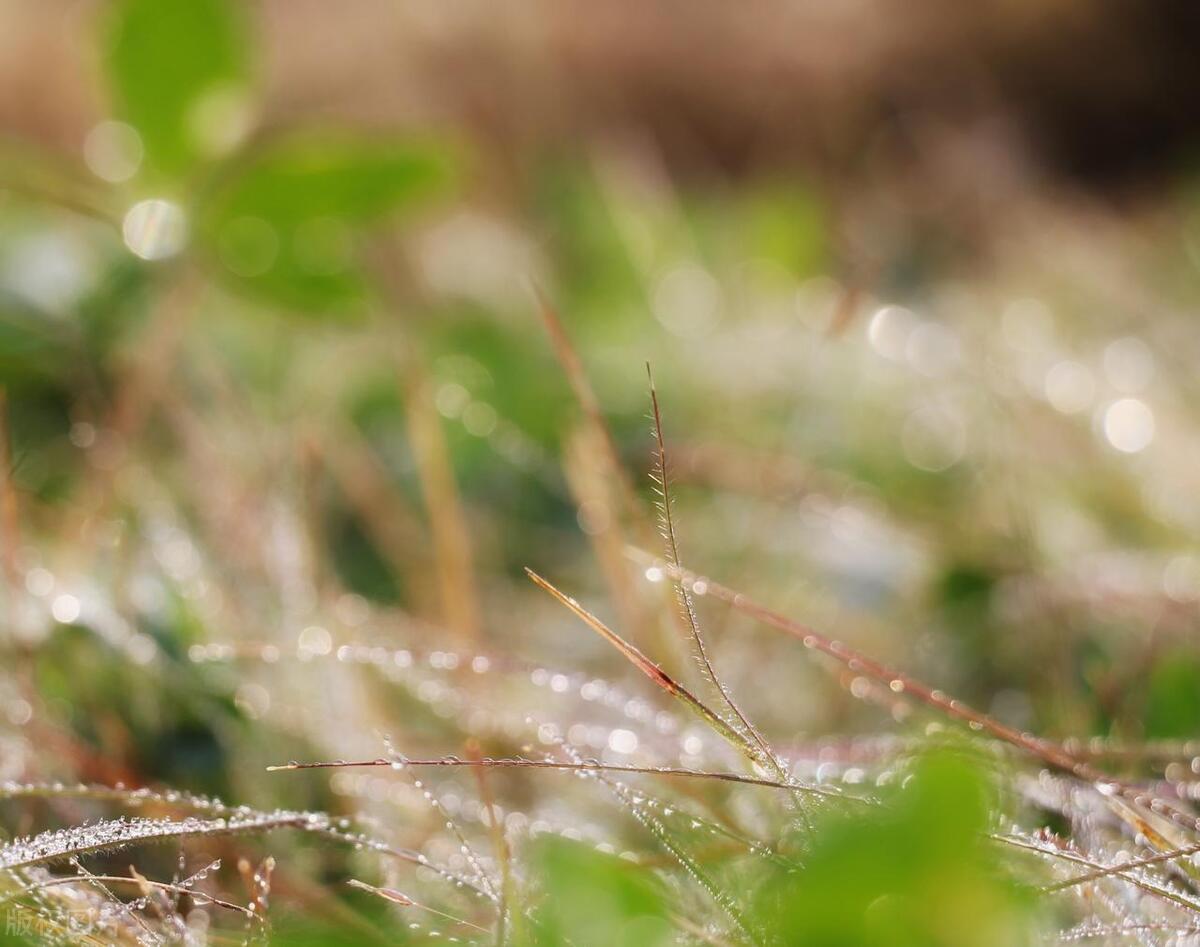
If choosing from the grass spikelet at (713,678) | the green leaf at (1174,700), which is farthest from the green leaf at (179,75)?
the green leaf at (1174,700)

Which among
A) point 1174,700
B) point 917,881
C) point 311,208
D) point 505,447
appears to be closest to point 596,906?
point 917,881

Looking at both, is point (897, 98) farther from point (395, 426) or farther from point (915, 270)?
point (395, 426)

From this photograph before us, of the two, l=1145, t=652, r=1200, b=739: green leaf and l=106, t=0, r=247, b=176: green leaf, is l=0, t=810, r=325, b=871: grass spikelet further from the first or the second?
l=106, t=0, r=247, b=176: green leaf

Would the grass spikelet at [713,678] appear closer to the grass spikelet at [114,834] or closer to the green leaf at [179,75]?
the grass spikelet at [114,834]

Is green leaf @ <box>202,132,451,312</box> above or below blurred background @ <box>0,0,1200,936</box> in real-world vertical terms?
above

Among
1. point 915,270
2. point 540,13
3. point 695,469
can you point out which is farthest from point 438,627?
point 540,13

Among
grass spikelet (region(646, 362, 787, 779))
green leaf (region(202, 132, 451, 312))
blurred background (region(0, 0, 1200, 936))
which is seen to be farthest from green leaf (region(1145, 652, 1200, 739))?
green leaf (region(202, 132, 451, 312))

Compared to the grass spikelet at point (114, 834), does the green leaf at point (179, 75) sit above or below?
above
